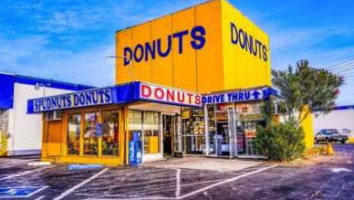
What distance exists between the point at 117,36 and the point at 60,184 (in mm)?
22103

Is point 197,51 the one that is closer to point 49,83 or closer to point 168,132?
Result: point 168,132

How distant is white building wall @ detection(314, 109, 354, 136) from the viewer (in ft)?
148

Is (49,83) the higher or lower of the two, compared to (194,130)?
higher

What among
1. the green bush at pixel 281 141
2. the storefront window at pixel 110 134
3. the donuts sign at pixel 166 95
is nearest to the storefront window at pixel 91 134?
the storefront window at pixel 110 134

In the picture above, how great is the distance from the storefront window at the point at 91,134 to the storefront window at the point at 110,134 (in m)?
0.59

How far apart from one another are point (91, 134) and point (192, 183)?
9629 mm

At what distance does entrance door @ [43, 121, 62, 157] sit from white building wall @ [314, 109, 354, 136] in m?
34.6

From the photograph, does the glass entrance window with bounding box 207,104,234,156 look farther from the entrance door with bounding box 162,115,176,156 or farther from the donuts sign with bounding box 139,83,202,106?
the entrance door with bounding box 162,115,176,156

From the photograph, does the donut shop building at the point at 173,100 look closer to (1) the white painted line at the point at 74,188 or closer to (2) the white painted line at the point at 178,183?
(1) the white painted line at the point at 74,188

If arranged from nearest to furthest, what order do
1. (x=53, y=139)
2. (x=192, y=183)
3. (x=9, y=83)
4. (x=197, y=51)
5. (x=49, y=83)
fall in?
(x=192, y=183) < (x=53, y=139) < (x=197, y=51) < (x=9, y=83) < (x=49, y=83)

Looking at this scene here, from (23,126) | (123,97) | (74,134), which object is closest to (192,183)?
(123,97)

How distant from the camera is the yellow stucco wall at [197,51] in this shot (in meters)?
24.4

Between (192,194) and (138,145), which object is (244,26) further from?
(192,194)

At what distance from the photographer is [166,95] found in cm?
1753
